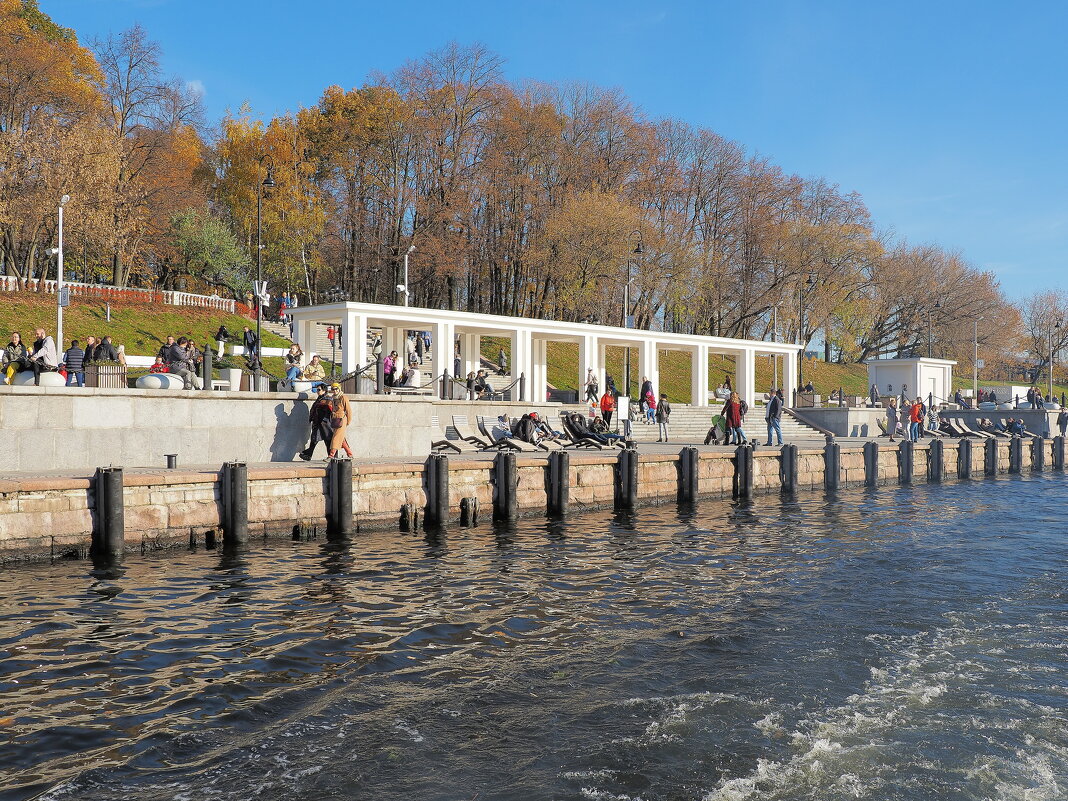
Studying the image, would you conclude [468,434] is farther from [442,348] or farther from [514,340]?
[514,340]

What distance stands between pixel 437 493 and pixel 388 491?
87cm

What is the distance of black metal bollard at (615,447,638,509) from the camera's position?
19.0 m

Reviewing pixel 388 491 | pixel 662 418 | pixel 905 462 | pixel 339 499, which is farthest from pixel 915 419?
pixel 339 499

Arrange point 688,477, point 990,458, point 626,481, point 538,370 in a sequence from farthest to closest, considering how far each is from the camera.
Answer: point 538,370 < point 990,458 < point 688,477 < point 626,481

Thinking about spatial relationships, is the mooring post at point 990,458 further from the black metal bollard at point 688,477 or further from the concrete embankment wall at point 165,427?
the concrete embankment wall at point 165,427

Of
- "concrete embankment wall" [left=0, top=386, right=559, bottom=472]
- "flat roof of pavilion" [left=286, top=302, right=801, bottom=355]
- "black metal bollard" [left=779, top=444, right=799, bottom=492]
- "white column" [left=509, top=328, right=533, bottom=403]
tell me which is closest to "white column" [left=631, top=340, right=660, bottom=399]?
"flat roof of pavilion" [left=286, top=302, right=801, bottom=355]

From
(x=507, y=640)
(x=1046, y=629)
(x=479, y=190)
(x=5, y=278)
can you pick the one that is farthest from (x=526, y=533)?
(x=479, y=190)

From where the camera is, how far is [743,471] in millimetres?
21906

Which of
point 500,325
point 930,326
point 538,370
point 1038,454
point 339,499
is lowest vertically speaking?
point 1038,454

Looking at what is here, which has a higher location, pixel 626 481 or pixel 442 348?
pixel 442 348

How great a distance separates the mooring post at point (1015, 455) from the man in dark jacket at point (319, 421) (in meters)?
26.1

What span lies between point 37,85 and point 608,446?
36647 millimetres

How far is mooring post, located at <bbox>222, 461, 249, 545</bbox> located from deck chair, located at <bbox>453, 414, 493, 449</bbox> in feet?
28.3

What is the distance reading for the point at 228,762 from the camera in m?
6.09
